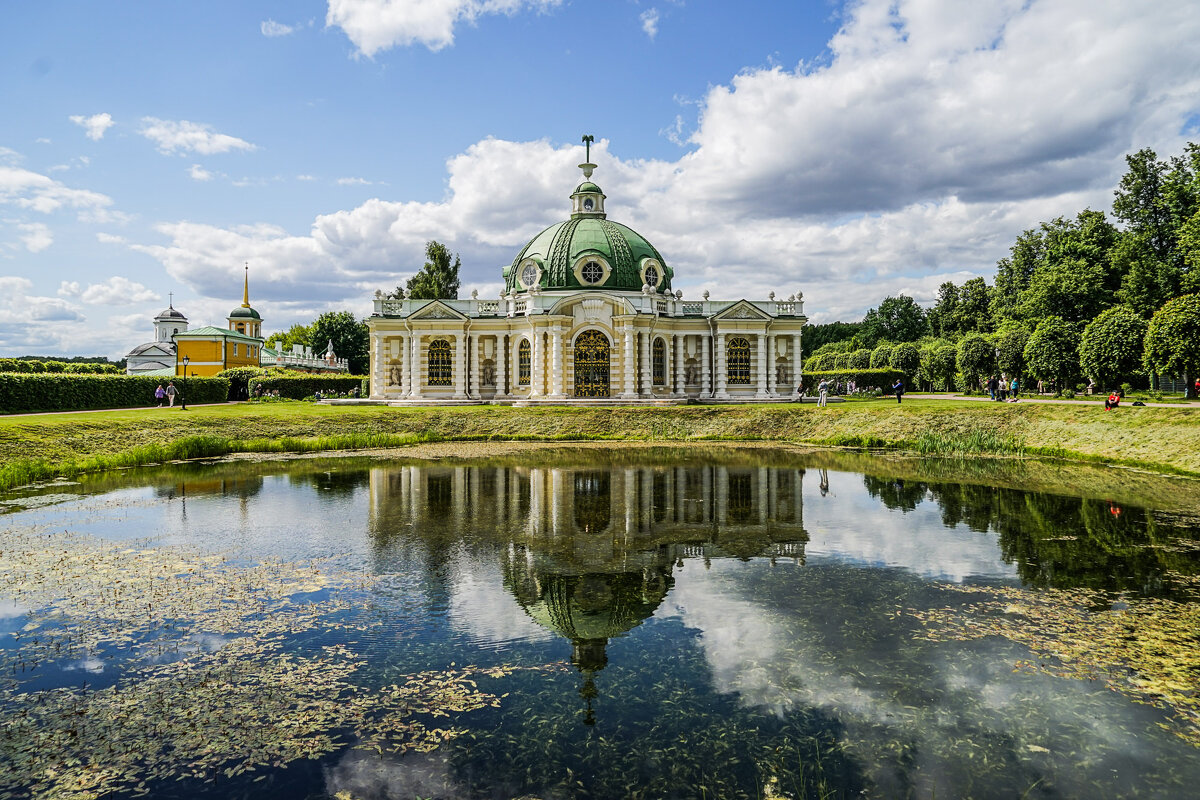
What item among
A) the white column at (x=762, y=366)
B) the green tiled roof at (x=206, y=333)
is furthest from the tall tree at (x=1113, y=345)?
the green tiled roof at (x=206, y=333)

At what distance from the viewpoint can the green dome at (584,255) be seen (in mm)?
48281

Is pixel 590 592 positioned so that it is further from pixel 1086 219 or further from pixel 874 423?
pixel 1086 219

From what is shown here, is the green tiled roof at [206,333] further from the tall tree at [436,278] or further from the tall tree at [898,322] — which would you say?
the tall tree at [898,322]

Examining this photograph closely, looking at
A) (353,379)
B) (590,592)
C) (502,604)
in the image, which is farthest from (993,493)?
(353,379)

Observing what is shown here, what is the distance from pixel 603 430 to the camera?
3506 cm

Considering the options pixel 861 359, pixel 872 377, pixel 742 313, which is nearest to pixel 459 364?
pixel 742 313

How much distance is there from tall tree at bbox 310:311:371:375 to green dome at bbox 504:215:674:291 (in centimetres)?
5328

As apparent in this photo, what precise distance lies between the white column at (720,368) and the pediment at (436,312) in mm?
17947

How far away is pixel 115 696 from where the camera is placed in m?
6.86

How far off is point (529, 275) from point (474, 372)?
26.8ft

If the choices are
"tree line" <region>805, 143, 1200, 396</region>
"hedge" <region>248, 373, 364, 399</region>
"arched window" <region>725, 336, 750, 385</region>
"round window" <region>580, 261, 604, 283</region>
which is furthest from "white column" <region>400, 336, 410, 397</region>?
"tree line" <region>805, 143, 1200, 396</region>

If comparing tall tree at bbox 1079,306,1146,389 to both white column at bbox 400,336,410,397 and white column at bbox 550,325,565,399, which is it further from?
white column at bbox 400,336,410,397

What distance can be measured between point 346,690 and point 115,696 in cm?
228

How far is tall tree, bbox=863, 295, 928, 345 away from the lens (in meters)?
99.9
